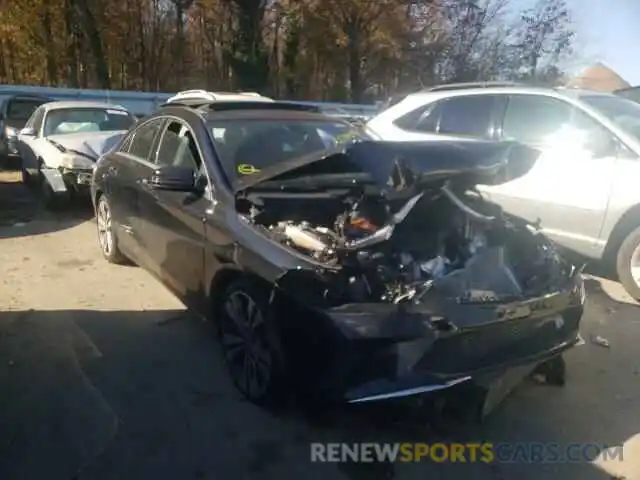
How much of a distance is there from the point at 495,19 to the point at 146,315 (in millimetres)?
30376

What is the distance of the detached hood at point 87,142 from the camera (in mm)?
8914

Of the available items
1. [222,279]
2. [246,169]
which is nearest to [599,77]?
[246,169]

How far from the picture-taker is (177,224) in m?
4.38

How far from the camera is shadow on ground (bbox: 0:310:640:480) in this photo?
303cm

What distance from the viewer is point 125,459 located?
308cm

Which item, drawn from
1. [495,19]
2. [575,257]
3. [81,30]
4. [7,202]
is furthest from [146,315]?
[495,19]

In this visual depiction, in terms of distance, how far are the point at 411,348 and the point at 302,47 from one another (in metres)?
29.6

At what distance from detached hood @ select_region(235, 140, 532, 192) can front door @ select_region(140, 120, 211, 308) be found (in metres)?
0.48

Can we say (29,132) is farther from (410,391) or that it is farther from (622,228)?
(410,391)

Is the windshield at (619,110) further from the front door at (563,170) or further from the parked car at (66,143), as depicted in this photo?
the parked car at (66,143)

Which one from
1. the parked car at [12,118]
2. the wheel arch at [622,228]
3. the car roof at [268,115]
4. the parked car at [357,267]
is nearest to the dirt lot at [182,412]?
the parked car at [357,267]

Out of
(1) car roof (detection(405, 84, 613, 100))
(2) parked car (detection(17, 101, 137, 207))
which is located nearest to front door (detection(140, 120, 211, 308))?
(1) car roof (detection(405, 84, 613, 100))

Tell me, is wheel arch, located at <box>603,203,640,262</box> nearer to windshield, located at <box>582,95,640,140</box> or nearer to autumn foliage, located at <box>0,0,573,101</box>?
windshield, located at <box>582,95,640,140</box>

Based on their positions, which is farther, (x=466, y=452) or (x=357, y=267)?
(x=466, y=452)
